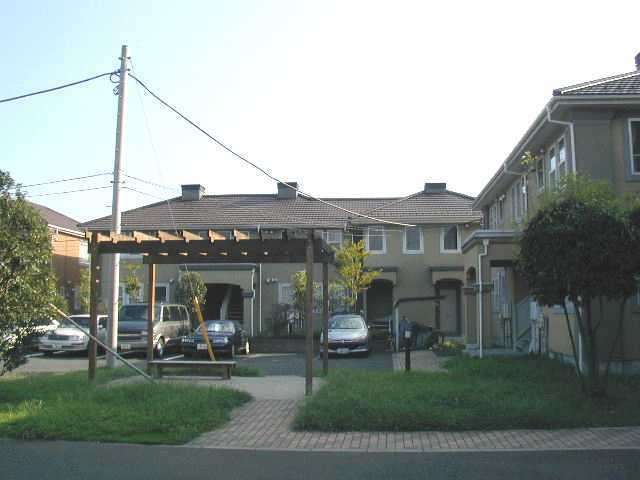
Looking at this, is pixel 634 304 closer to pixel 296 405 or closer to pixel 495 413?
pixel 495 413

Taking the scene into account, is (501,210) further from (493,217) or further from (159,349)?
(159,349)

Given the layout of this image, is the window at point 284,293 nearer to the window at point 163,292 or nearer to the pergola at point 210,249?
the window at point 163,292

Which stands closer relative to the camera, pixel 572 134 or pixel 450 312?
pixel 572 134

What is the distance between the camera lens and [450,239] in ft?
110

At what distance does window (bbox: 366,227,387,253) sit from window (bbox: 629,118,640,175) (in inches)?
722

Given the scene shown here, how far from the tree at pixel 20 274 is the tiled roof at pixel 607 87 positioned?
11062 mm

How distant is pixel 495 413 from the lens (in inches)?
398

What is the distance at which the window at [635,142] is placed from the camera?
51.6ft

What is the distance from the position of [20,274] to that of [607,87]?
42.0 ft

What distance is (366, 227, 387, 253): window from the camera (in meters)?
33.6

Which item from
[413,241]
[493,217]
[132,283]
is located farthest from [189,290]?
[493,217]

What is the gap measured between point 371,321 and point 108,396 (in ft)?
75.7

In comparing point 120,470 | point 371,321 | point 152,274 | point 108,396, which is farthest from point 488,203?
point 120,470

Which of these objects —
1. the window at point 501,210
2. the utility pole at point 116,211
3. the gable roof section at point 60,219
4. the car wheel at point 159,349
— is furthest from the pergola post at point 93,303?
the gable roof section at point 60,219
